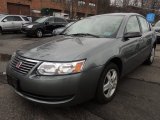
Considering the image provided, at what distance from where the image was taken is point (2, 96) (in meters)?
4.02

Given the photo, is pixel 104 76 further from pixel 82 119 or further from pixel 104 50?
pixel 82 119

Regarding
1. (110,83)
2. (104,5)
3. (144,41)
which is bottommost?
(110,83)

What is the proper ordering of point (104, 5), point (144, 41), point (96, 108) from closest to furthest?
point (96, 108)
point (144, 41)
point (104, 5)

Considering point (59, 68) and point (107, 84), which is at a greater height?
point (59, 68)

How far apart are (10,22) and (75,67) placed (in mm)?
15794

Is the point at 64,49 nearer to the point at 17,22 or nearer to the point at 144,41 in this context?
the point at 144,41

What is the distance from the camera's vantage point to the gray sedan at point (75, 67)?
304 cm

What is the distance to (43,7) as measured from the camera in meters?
42.0

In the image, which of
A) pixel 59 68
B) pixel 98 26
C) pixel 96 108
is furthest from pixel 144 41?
pixel 59 68

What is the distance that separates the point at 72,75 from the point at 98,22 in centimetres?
198

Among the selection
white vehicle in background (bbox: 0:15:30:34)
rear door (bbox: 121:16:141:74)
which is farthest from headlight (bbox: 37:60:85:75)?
white vehicle in background (bbox: 0:15:30:34)

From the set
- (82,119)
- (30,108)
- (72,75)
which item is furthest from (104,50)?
(30,108)

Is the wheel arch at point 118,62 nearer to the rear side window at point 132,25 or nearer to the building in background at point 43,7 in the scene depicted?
the rear side window at point 132,25

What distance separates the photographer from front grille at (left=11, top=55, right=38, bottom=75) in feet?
10.4
